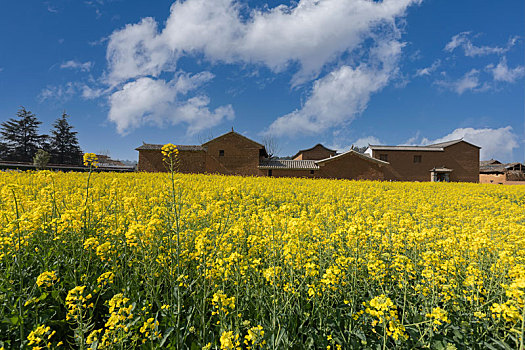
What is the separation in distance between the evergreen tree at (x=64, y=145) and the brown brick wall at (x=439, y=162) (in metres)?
54.3

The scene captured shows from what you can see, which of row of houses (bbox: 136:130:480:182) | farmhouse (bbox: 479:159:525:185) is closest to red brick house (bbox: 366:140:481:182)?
row of houses (bbox: 136:130:480:182)

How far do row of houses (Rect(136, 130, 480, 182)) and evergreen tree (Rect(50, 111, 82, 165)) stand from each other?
28.4 metres

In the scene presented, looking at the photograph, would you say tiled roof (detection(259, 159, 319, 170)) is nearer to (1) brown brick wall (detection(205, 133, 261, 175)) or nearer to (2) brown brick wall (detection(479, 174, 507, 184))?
(1) brown brick wall (detection(205, 133, 261, 175))

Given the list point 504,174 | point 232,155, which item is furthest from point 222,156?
point 504,174

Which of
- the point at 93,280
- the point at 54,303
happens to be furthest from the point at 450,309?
the point at 54,303

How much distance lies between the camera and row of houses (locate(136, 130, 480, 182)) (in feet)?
83.7

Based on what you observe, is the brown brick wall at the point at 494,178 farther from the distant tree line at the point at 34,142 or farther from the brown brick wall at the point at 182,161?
the distant tree line at the point at 34,142

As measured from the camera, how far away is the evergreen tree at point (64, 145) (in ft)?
145

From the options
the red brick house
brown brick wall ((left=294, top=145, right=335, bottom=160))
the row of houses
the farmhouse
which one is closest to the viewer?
the row of houses

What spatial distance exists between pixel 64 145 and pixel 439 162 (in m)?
64.5

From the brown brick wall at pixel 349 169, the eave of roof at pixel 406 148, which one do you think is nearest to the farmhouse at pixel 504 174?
the eave of roof at pixel 406 148

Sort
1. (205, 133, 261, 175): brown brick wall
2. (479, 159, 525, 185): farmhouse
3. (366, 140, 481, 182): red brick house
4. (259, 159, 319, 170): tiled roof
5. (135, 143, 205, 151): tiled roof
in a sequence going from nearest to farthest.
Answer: (259, 159, 319, 170): tiled roof → (135, 143, 205, 151): tiled roof → (205, 133, 261, 175): brown brick wall → (366, 140, 481, 182): red brick house → (479, 159, 525, 185): farmhouse

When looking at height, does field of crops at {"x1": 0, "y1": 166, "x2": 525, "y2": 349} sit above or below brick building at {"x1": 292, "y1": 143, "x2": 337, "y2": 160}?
below

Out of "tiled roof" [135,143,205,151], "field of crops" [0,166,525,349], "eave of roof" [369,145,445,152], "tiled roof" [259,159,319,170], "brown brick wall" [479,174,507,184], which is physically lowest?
"field of crops" [0,166,525,349]
